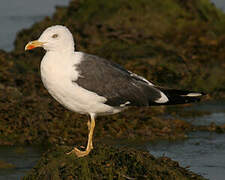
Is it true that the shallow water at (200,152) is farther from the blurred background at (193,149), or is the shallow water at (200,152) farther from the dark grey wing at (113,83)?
the dark grey wing at (113,83)

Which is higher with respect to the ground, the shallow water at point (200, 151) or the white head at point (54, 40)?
the white head at point (54, 40)

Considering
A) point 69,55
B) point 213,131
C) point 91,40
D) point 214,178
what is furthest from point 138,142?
point 91,40

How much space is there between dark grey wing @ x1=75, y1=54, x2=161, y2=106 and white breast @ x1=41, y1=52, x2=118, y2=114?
0.20 feet

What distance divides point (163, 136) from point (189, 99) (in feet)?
5.46

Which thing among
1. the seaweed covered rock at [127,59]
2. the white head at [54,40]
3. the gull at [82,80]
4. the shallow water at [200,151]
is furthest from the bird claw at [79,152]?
the seaweed covered rock at [127,59]

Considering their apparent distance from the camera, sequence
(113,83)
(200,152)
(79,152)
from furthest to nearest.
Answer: (200,152), (113,83), (79,152)

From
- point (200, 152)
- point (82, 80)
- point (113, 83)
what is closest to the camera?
point (82, 80)

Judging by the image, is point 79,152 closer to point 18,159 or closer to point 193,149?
point 18,159

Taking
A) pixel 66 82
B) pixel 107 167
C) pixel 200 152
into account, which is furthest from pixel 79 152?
pixel 200 152

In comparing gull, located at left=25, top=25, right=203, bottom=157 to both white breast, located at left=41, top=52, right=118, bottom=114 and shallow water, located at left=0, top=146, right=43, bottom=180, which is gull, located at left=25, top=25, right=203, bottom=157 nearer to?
white breast, located at left=41, top=52, right=118, bottom=114

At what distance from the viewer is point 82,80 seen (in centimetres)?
590

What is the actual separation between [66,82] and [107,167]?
927mm

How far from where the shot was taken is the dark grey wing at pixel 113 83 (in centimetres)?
598

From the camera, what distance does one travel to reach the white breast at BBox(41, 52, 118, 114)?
227 inches
